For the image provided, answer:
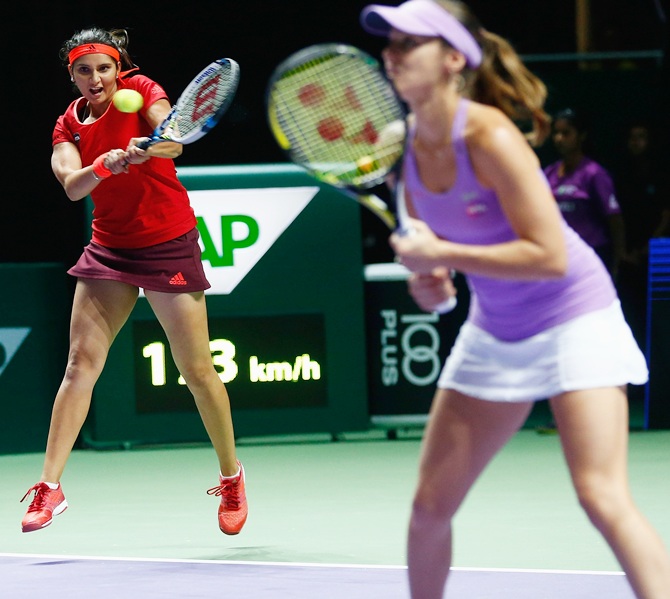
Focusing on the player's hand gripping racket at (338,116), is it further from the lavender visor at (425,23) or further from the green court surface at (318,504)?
the green court surface at (318,504)

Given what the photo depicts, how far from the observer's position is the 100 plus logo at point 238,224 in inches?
268

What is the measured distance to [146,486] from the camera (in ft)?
20.0

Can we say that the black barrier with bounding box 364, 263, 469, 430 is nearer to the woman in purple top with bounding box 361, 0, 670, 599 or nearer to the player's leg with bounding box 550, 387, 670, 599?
the woman in purple top with bounding box 361, 0, 670, 599

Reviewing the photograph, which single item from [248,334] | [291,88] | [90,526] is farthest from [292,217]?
[291,88]

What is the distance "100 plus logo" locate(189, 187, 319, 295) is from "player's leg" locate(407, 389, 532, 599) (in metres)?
3.94

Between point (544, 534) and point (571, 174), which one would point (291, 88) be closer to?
point (544, 534)

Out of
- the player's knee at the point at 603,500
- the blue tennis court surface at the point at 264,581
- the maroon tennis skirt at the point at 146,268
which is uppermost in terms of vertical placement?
the player's knee at the point at 603,500

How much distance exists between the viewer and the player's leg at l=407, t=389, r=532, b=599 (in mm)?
2936

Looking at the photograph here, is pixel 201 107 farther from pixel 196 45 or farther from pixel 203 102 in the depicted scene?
pixel 196 45

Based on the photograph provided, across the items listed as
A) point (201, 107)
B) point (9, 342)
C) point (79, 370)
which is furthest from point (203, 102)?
point (9, 342)

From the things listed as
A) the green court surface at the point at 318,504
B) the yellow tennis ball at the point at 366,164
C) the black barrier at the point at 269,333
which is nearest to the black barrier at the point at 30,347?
the green court surface at the point at 318,504

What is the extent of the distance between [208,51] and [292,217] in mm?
3919

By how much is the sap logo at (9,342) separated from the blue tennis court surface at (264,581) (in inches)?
108

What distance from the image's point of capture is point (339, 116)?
3.04m
